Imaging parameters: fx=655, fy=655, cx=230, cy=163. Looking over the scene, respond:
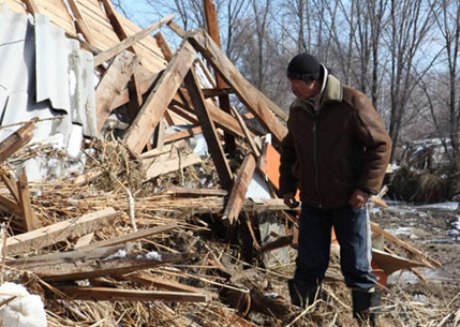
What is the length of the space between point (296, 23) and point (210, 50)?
27.5m

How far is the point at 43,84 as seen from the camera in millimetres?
5043

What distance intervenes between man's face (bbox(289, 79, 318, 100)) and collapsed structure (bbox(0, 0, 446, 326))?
1.08 metres

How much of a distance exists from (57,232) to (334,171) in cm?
166

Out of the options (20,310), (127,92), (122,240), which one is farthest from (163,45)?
(20,310)

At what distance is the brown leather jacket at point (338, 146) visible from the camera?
386cm

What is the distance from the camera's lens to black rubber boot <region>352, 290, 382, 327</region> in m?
4.00

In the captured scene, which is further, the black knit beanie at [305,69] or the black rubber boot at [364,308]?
the black rubber boot at [364,308]

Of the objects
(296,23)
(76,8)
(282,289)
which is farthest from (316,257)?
(296,23)

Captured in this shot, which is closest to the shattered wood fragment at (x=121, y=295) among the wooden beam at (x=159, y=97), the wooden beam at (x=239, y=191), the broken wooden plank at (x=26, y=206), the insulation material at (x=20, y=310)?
the insulation material at (x=20, y=310)

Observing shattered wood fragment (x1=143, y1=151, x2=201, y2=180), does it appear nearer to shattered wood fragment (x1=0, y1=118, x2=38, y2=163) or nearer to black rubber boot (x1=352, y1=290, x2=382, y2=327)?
shattered wood fragment (x1=0, y1=118, x2=38, y2=163)

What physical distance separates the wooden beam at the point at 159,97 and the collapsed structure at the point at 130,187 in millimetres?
12

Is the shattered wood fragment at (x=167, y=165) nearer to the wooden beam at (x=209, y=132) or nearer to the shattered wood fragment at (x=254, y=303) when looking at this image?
the wooden beam at (x=209, y=132)

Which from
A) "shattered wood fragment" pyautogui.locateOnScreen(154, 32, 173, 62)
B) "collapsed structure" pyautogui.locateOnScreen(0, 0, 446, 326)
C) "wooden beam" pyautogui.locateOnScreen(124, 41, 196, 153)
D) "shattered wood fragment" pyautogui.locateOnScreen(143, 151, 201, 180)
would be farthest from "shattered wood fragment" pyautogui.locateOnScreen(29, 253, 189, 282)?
"shattered wood fragment" pyautogui.locateOnScreen(154, 32, 173, 62)

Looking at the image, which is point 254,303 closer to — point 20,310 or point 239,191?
point 239,191
